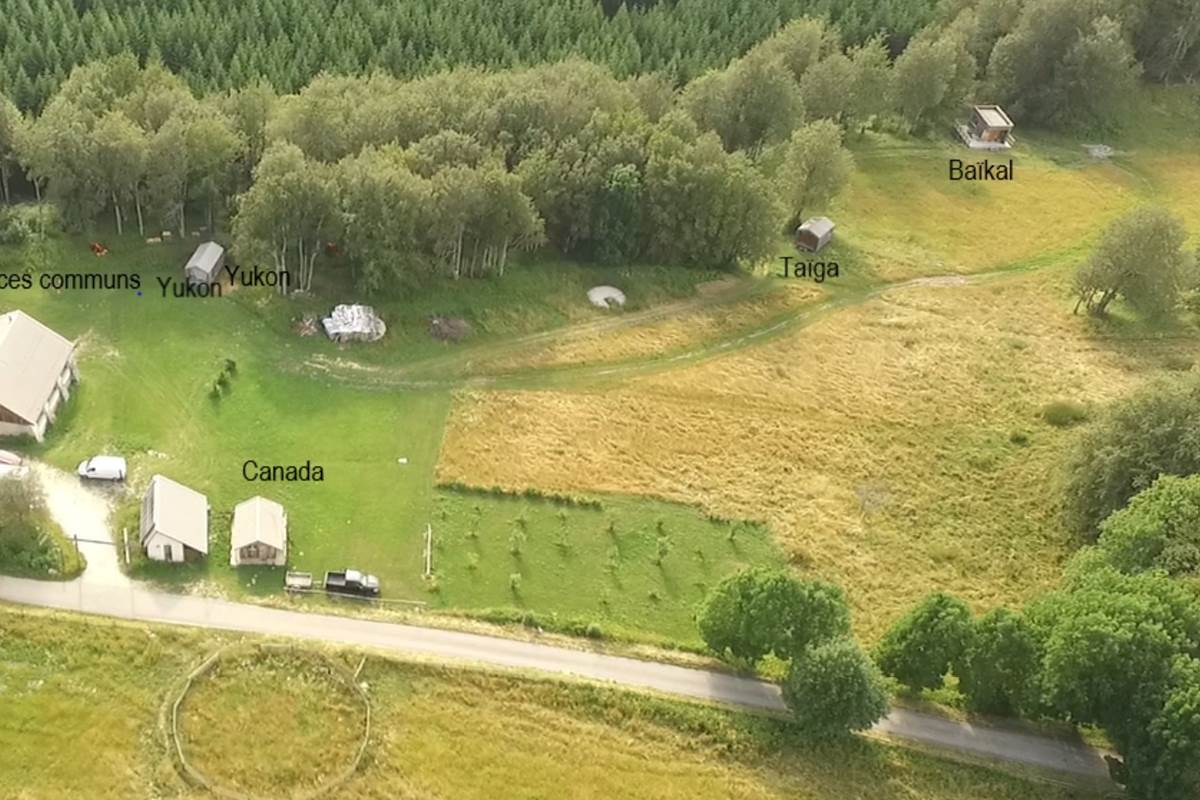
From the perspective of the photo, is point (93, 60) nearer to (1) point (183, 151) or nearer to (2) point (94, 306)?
(1) point (183, 151)

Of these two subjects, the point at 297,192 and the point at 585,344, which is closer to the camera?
the point at 297,192

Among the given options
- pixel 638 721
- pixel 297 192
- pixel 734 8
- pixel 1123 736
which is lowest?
pixel 638 721

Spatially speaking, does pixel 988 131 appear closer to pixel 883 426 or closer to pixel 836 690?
pixel 883 426

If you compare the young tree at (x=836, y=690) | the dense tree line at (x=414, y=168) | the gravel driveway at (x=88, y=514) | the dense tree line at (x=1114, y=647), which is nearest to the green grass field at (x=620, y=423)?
the gravel driveway at (x=88, y=514)

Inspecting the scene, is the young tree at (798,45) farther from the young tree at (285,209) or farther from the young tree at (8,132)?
the young tree at (8,132)

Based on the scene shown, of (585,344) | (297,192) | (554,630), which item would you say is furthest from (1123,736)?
(297,192)

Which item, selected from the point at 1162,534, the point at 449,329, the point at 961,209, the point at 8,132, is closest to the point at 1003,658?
the point at 1162,534
